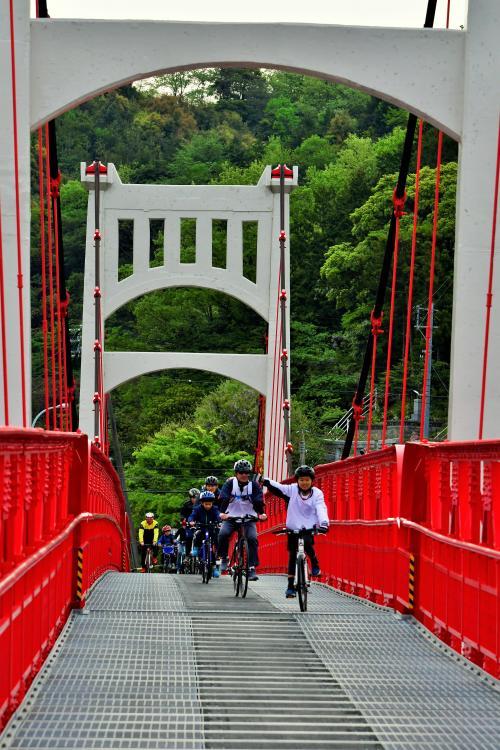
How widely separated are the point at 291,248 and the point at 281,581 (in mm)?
52354

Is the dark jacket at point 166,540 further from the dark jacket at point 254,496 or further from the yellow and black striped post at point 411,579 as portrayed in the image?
the yellow and black striped post at point 411,579

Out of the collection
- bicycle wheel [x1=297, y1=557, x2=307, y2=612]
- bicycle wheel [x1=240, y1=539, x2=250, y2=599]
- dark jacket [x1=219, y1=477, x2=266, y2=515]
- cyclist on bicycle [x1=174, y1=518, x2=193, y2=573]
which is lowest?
cyclist on bicycle [x1=174, y1=518, x2=193, y2=573]

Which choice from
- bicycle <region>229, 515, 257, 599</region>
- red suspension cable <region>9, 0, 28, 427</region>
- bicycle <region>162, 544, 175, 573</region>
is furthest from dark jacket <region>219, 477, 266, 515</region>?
bicycle <region>162, 544, 175, 573</region>

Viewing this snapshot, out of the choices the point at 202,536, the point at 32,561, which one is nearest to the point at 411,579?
the point at 32,561

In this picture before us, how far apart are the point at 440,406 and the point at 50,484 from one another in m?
49.2

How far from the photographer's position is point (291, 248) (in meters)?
70.7

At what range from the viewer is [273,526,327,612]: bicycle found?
Answer: 11641 millimetres

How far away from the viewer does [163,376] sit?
250 ft

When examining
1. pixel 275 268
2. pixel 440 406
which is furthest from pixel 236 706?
pixel 440 406

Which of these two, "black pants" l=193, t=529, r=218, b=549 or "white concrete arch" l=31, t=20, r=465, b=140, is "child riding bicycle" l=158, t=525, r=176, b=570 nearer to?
"black pants" l=193, t=529, r=218, b=549

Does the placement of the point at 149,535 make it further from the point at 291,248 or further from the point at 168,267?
the point at 291,248

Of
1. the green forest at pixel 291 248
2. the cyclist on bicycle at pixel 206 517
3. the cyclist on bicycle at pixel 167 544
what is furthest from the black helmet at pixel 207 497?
the green forest at pixel 291 248

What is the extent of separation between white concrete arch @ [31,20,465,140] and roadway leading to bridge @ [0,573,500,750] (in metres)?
4.40

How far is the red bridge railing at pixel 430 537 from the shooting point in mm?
7676
